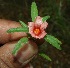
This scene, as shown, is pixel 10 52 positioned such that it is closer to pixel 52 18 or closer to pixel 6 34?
pixel 6 34

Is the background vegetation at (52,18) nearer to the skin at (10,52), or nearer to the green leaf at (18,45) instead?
the skin at (10,52)

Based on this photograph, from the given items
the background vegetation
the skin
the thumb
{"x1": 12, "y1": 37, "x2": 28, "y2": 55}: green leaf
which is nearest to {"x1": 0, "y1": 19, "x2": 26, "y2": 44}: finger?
the skin

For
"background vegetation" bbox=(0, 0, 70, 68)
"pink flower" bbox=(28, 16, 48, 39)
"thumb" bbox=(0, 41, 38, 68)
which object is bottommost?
"background vegetation" bbox=(0, 0, 70, 68)

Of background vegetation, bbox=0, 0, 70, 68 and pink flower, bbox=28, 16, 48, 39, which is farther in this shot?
background vegetation, bbox=0, 0, 70, 68

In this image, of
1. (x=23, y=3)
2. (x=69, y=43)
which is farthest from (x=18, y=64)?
(x=23, y=3)

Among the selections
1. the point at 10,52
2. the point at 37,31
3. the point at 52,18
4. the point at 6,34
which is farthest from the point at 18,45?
the point at 52,18

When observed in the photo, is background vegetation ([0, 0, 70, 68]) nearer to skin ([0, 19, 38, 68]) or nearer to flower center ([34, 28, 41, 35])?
skin ([0, 19, 38, 68])

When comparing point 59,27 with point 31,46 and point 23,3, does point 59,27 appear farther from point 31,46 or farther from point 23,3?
point 31,46
